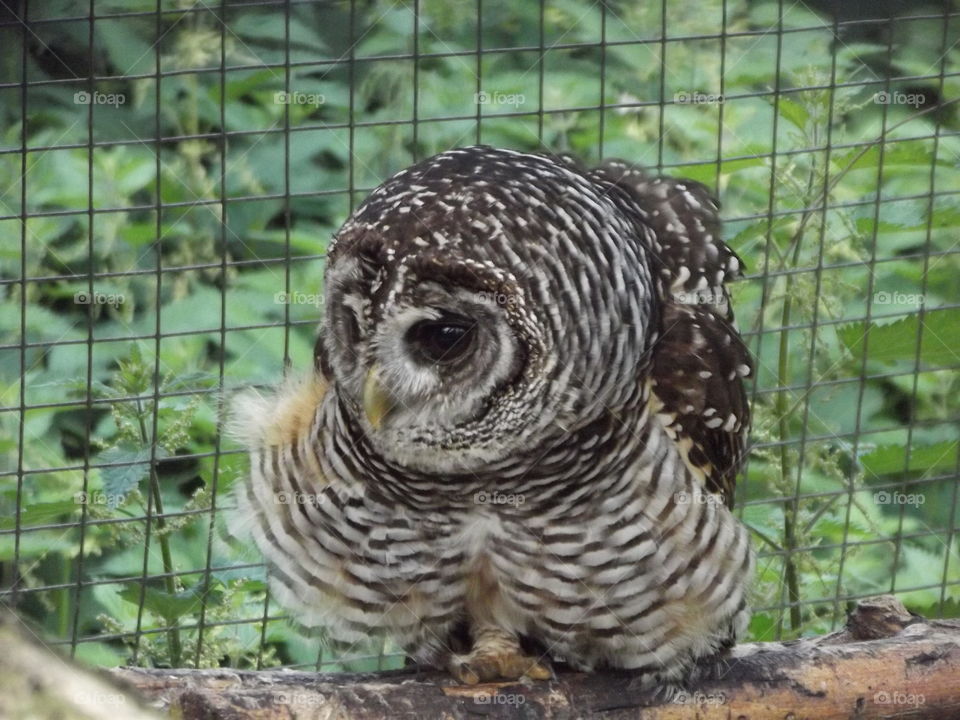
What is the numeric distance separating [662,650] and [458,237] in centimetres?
117

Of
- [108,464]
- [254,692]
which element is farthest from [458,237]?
[108,464]

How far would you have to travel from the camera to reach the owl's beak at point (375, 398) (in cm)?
255

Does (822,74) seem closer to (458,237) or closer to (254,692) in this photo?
(458,237)

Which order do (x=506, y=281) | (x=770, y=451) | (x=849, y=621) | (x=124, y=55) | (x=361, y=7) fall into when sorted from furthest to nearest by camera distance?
(x=361, y=7) < (x=124, y=55) < (x=770, y=451) < (x=849, y=621) < (x=506, y=281)

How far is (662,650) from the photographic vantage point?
305 centimetres
